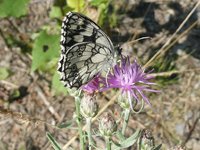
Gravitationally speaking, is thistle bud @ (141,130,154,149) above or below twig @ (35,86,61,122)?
above

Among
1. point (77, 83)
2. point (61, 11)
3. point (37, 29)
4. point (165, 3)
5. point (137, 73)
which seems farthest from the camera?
point (165, 3)

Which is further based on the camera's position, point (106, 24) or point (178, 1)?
point (178, 1)

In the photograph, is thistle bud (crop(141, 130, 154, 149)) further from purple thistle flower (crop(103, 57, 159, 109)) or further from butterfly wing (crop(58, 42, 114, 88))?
butterfly wing (crop(58, 42, 114, 88))

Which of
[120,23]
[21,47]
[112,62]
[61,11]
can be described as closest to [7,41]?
[21,47]

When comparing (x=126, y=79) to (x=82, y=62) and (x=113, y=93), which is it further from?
(x=113, y=93)

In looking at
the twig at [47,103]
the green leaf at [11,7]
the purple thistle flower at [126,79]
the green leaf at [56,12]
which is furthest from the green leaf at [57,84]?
the purple thistle flower at [126,79]

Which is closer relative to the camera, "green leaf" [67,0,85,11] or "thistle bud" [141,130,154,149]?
"thistle bud" [141,130,154,149]

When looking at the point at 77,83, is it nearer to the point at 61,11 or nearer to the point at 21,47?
the point at 61,11

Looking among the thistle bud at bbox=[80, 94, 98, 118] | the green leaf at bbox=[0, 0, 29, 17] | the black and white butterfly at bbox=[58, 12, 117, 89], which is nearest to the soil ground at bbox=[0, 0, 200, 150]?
the green leaf at bbox=[0, 0, 29, 17]
